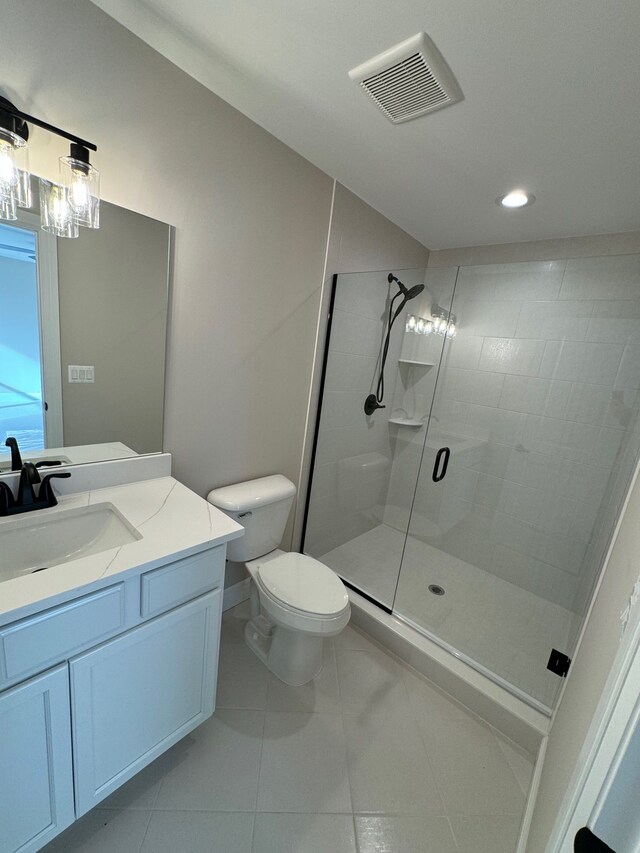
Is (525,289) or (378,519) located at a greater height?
(525,289)

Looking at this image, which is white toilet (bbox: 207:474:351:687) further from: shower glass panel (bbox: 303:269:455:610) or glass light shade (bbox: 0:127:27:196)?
glass light shade (bbox: 0:127:27:196)

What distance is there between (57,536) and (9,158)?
1.07 metres

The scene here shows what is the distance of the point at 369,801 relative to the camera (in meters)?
1.18

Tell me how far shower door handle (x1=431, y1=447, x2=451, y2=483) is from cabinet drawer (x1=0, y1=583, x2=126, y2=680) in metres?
2.00

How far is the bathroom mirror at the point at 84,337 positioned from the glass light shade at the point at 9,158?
0.07 metres

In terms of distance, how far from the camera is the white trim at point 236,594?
6.18 feet

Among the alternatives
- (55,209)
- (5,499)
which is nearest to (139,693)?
(5,499)

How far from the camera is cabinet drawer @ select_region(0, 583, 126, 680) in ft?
2.41

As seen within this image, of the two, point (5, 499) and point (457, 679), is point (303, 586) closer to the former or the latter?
point (457, 679)

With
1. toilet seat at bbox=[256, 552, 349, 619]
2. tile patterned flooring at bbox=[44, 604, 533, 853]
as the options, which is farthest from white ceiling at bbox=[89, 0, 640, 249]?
tile patterned flooring at bbox=[44, 604, 533, 853]

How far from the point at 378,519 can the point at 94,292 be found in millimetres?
2368

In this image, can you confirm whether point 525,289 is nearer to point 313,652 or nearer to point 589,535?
point 589,535

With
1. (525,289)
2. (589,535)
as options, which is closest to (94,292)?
(525,289)

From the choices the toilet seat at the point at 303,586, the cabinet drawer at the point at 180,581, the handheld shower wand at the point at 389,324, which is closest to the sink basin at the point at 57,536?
the cabinet drawer at the point at 180,581
